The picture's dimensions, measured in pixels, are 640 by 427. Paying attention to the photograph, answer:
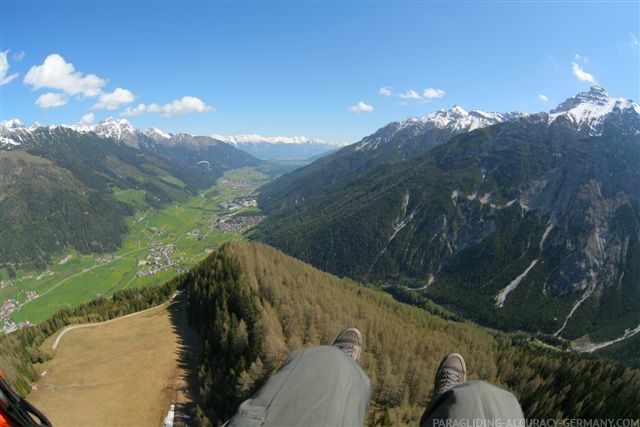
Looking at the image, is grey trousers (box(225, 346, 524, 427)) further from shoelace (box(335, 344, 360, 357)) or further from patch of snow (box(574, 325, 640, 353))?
patch of snow (box(574, 325, 640, 353))

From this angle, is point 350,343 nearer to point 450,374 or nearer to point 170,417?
point 450,374

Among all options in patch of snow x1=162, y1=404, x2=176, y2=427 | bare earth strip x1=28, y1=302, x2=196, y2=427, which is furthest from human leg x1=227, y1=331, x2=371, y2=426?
bare earth strip x1=28, y1=302, x2=196, y2=427

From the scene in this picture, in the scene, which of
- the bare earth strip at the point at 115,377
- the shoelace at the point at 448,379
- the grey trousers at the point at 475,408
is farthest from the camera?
the bare earth strip at the point at 115,377

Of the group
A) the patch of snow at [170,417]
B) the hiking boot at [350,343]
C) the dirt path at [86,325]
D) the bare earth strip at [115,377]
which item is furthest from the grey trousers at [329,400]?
the dirt path at [86,325]

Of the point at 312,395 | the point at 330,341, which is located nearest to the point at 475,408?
the point at 312,395

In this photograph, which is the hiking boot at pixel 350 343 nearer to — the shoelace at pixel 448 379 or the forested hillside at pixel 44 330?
the shoelace at pixel 448 379
